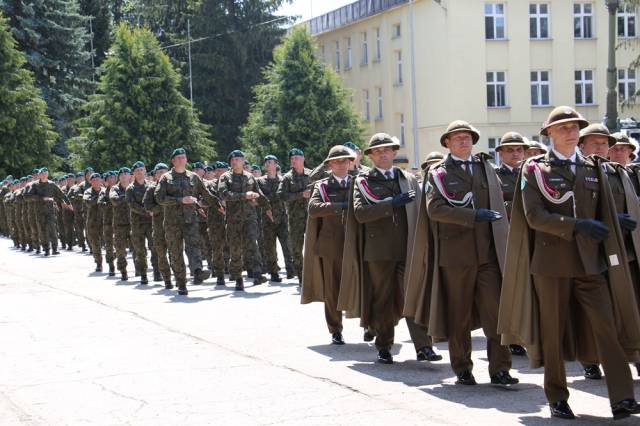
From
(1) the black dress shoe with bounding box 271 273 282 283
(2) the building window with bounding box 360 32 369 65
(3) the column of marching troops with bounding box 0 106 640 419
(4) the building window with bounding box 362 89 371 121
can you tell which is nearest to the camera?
(3) the column of marching troops with bounding box 0 106 640 419

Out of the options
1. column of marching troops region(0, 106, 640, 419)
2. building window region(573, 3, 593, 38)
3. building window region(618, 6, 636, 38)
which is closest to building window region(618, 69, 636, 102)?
building window region(618, 6, 636, 38)

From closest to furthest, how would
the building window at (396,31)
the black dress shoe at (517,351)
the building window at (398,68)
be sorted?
the black dress shoe at (517,351), the building window at (396,31), the building window at (398,68)

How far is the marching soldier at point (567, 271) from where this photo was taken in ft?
23.3

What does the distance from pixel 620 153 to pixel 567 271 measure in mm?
3507

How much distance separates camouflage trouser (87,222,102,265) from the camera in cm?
2205

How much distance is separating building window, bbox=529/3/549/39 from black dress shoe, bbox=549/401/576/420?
45815 millimetres

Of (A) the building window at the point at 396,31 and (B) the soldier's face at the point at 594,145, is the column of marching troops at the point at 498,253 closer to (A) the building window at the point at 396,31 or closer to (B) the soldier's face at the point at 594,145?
(B) the soldier's face at the point at 594,145

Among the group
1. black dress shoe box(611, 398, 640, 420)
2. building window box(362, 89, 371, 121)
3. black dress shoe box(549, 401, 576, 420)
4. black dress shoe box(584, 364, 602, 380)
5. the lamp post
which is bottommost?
black dress shoe box(584, 364, 602, 380)

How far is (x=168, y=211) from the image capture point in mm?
16906

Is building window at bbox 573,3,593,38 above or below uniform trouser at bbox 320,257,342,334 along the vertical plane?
above

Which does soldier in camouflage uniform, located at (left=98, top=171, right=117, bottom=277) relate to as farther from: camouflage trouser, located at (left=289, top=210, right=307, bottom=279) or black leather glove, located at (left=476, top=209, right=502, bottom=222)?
black leather glove, located at (left=476, top=209, right=502, bottom=222)

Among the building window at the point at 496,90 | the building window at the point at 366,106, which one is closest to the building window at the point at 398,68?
the building window at the point at 366,106

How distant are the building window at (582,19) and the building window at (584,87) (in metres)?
1.83

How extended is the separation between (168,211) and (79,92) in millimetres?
45571
